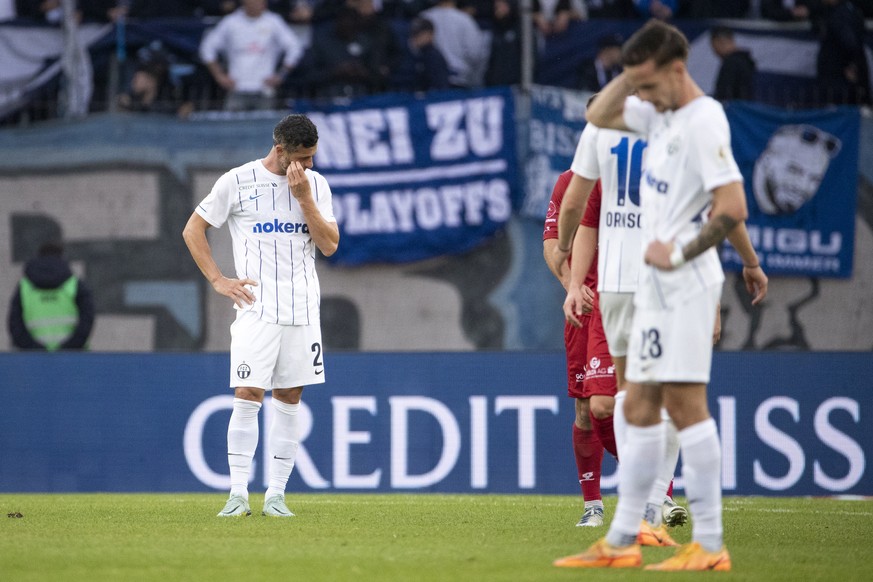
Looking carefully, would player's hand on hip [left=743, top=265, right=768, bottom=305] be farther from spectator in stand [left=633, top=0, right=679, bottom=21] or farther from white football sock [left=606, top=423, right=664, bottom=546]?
spectator in stand [left=633, top=0, right=679, bottom=21]

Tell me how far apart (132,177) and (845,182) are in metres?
7.92

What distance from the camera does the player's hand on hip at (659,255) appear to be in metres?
5.34

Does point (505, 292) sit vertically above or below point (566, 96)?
below

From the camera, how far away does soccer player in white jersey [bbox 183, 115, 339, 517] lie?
773 centimetres

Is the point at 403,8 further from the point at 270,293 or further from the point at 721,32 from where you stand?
the point at 270,293

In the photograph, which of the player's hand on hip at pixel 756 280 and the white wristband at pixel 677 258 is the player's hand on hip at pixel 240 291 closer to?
the player's hand on hip at pixel 756 280

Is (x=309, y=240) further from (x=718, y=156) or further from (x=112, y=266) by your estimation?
(x=112, y=266)

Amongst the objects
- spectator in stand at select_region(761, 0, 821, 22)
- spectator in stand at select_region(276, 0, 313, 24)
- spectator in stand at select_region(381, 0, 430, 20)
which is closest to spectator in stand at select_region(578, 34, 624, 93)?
spectator in stand at select_region(761, 0, 821, 22)

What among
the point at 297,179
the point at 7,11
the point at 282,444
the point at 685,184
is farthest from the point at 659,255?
the point at 7,11

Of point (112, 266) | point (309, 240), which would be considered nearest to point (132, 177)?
A: point (112, 266)

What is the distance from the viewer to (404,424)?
11.4 m

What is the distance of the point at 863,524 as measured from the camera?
26.0 ft

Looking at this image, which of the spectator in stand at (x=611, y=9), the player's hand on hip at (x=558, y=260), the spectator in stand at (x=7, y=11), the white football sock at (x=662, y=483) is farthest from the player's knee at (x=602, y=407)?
the spectator in stand at (x=7, y=11)

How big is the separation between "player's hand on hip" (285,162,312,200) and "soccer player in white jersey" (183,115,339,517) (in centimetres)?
7
